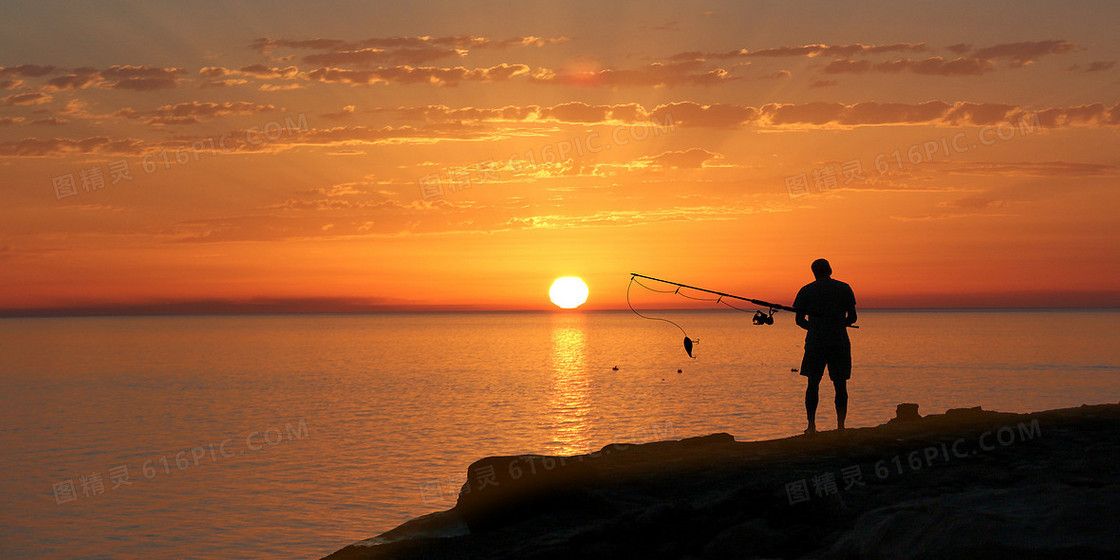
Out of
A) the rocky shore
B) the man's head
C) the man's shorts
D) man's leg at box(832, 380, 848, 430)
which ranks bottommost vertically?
the rocky shore

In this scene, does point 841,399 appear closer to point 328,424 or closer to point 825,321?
point 825,321

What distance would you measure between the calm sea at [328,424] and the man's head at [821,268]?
10918 millimetres

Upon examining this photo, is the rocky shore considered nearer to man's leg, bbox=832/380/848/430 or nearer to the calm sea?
man's leg, bbox=832/380/848/430

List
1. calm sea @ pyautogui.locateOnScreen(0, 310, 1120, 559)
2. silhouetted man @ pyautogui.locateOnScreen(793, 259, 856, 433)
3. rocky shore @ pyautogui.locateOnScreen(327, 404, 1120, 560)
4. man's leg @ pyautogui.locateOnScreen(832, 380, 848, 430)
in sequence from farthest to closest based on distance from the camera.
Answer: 1. calm sea @ pyautogui.locateOnScreen(0, 310, 1120, 559)
2. man's leg @ pyautogui.locateOnScreen(832, 380, 848, 430)
3. silhouetted man @ pyautogui.locateOnScreen(793, 259, 856, 433)
4. rocky shore @ pyautogui.locateOnScreen(327, 404, 1120, 560)

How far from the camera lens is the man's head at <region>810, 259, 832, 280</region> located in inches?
512

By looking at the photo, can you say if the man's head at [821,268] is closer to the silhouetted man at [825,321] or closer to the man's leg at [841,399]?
the silhouetted man at [825,321]

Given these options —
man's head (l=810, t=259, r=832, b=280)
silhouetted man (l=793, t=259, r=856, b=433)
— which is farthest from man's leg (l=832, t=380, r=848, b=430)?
man's head (l=810, t=259, r=832, b=280)

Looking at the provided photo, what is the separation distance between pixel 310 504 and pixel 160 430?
18489 mm

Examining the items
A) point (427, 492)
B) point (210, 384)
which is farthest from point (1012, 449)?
point (210, 384)

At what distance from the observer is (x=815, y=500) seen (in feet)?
28.8

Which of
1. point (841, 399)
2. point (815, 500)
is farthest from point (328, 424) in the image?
point (815, 500)

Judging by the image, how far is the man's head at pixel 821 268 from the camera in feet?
42.7

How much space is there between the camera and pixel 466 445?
3083cm

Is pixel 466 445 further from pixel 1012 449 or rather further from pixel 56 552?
pixel 1012 449
